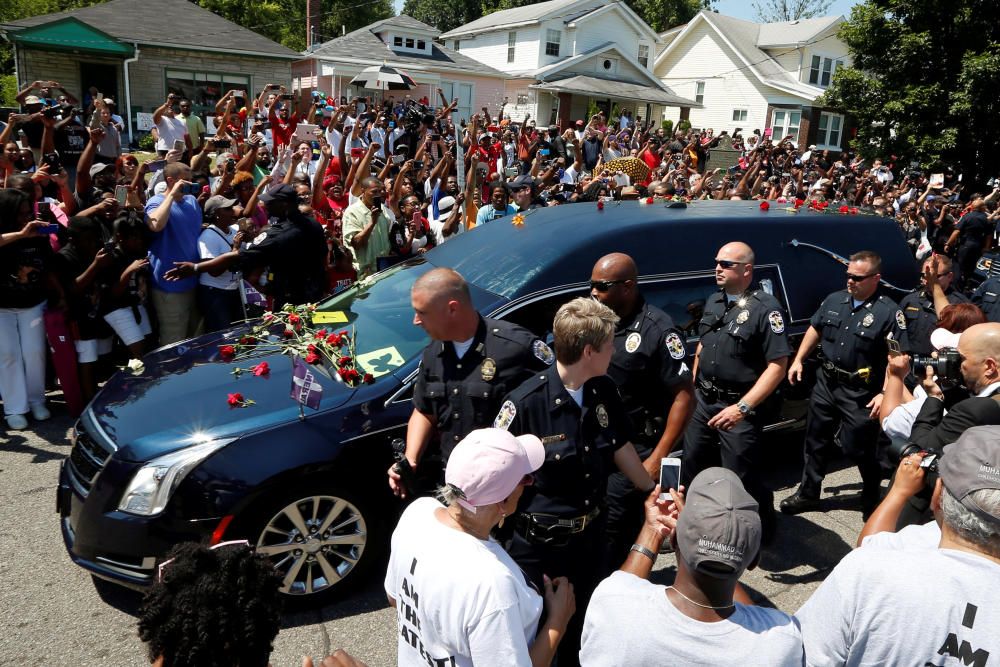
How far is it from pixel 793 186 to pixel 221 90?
19308 millimetres

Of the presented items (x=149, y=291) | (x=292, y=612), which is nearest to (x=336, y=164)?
(x=149, y=291)

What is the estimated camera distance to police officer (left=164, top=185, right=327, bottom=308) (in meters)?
5.84

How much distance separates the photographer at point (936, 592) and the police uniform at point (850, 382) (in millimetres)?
2968

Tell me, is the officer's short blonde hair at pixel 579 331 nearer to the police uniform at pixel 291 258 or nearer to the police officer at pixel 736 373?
the police officer at pixel 736 373

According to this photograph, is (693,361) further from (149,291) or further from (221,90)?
(221,90)

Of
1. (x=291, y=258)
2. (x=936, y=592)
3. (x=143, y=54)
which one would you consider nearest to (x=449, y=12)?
(x=143, y=54)

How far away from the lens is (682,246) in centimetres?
488

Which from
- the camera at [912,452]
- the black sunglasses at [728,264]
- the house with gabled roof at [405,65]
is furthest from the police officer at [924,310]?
the house with gabled roof at [405,65]

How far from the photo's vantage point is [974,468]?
178 cm

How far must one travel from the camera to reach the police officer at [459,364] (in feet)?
10.6

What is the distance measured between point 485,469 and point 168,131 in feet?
39.7

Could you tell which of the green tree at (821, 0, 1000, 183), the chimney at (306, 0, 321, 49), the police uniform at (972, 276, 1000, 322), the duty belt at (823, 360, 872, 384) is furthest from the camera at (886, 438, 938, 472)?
the chimney at (306, 0, 321, 49)

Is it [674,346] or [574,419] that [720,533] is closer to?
[574,419]

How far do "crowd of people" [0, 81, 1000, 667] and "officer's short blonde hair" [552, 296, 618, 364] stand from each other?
0.01 m
